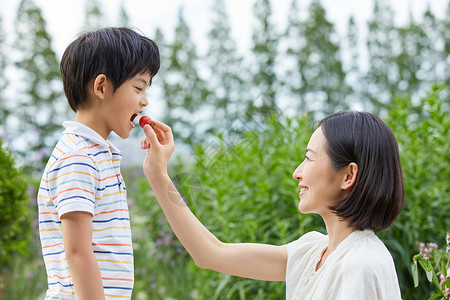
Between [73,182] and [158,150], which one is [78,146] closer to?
[73,182]

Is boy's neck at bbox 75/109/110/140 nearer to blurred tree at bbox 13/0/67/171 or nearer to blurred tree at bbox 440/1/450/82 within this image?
blurred tree at bbox 13/0/67/171

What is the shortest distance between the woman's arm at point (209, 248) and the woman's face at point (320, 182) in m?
0.26

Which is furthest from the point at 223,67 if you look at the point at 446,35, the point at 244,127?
the point at 244,127

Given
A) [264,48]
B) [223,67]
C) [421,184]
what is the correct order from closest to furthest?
[421,184], [264,48], [223,67]

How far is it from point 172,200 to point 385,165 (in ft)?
2.14

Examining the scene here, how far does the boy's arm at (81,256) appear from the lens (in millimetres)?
1180

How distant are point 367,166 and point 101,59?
2.54 feet

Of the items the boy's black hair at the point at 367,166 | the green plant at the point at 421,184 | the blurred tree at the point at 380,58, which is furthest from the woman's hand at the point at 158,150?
the blurred tree at the point at 380,58

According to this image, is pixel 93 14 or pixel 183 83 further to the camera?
pixel 183 83

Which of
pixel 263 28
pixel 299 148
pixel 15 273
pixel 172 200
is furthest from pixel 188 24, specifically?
pixel 172 200

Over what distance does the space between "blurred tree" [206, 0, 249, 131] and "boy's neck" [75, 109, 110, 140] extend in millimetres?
11083

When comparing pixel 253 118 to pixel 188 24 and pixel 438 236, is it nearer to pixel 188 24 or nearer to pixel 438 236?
pixel 438 236

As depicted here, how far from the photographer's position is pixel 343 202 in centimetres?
135

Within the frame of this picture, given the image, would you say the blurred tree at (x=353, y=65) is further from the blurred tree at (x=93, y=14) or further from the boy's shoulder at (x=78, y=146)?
the boy's shoulder at (x=78, y=146)
